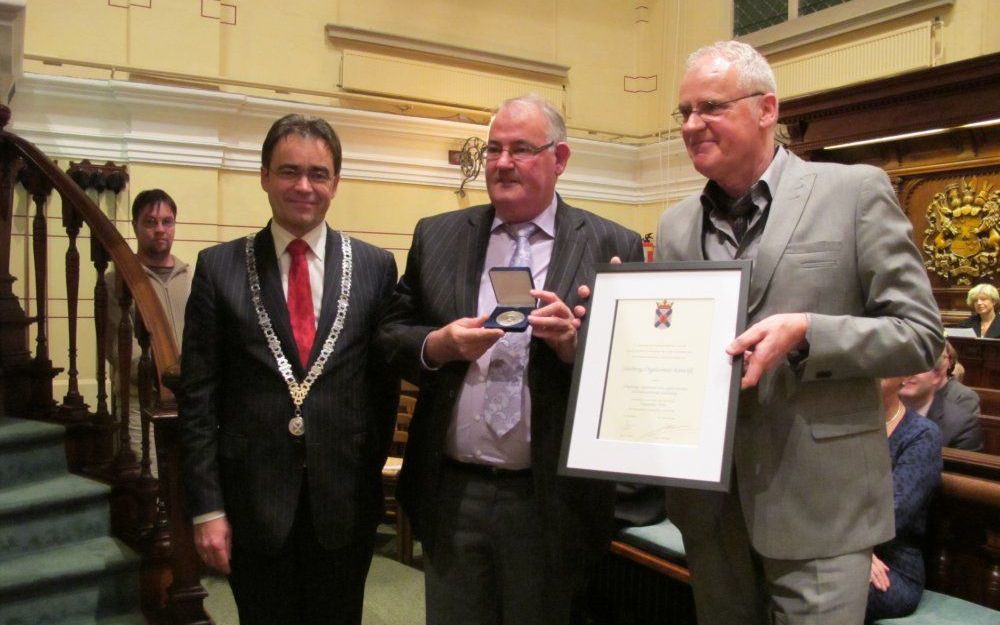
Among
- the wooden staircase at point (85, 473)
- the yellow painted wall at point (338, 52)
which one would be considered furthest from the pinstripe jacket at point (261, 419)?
the yellow painted wall at point (338, 52)

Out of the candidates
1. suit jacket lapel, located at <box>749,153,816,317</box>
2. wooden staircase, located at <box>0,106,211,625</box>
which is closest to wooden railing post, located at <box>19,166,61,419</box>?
wooden staircase, located at <box>0,106,211,625</box>

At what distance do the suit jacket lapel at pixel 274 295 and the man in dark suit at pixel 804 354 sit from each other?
892 mm

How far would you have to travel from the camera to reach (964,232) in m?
6.63

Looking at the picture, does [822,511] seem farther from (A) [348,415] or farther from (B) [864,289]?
(A) [348,415]

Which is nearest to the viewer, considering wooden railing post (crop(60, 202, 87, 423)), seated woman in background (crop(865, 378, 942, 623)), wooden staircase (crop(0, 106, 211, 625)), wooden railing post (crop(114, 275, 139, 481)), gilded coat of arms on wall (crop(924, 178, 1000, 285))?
seated woman in background (crop(865, 378, 942, 623))

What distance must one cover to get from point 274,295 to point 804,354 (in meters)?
1.08

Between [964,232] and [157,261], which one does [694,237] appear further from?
[964,232]

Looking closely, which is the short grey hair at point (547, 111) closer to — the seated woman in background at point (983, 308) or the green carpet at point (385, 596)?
the green carpet at point (385, 596)

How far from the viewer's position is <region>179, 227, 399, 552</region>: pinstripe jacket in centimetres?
170

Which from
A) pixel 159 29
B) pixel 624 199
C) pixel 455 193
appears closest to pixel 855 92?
pixel 624 199

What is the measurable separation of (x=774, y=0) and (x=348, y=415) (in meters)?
7.25

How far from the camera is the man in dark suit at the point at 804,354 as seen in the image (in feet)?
4.44

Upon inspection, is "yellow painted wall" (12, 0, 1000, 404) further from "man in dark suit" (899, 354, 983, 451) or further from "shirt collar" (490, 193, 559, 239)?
"shirt collar" (490, 193, 559, 239)

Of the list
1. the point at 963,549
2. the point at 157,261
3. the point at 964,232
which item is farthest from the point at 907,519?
the point at 964,232
